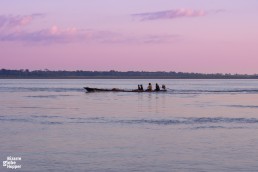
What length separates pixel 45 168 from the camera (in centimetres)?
1542

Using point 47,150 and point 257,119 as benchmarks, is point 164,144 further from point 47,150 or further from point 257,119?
point 257,119

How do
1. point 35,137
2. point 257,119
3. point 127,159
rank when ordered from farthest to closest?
1. point 257,119
2. point 35,137
3. point 127,159

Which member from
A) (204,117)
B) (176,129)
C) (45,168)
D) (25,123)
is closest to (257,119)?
(204,117)

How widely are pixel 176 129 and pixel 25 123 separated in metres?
7.56

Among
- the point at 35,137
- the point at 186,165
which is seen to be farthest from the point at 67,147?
the point at 186,165

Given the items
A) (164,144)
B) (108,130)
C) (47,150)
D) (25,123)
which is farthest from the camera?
(25,123)

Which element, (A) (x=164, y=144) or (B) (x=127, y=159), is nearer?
(B) (x=127, y=159)

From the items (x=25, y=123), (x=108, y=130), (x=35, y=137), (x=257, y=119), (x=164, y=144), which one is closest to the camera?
(x=164, y=144)

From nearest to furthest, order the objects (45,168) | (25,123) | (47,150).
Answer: (45,168), (47,150), (25,123)

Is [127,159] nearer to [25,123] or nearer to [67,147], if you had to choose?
[67,147]

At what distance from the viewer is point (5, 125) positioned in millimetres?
25484

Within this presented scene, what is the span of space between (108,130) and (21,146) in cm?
582

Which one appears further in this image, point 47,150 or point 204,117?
point 204,117

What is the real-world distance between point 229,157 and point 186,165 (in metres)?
1.88
